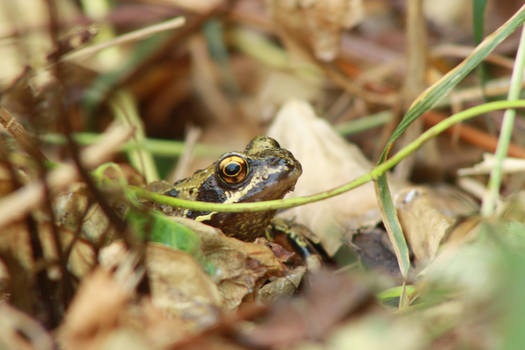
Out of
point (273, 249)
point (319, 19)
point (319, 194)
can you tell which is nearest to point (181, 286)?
point (319, 194)

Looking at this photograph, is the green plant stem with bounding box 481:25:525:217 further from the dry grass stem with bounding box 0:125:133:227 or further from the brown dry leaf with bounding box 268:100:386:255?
the dry grass stem with bounding box 0:125:133:227

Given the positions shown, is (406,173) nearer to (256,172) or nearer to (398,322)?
(256,172)

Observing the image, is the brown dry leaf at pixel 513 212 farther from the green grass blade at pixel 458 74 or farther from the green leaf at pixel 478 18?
the green leaf at pixel 478 18

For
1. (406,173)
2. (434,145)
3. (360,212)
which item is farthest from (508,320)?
(434,145)

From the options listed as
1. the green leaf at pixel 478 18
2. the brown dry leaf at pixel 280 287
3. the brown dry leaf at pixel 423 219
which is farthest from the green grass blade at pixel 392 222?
the green leaf at pixel 478 18

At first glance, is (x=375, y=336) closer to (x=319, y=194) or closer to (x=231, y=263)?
(x=319, y=194)

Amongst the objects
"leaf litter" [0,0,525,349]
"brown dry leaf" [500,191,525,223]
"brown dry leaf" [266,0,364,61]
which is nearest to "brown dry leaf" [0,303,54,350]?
"leaf litter" [0,0,525,349]
